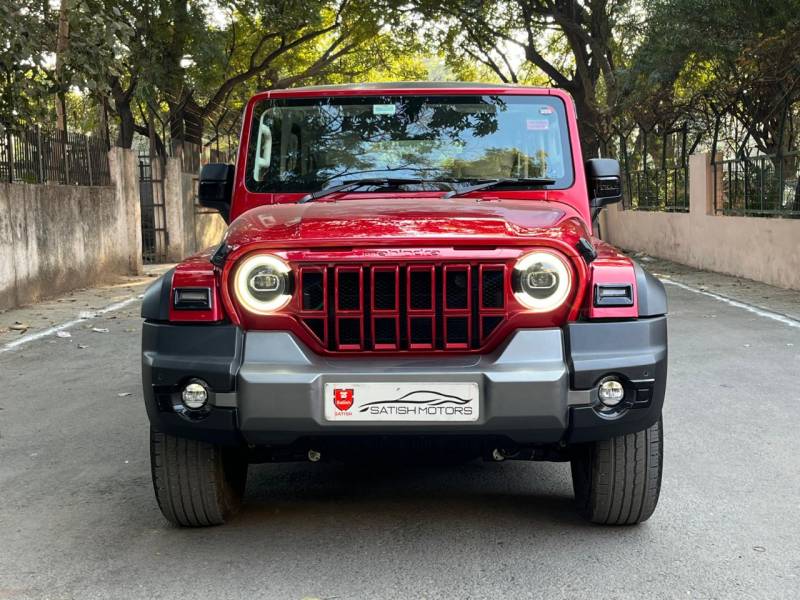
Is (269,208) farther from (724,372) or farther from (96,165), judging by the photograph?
(96,165)

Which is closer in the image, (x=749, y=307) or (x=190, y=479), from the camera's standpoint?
(x=190, y=479)

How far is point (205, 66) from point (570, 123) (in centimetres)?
1940

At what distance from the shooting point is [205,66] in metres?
23.4

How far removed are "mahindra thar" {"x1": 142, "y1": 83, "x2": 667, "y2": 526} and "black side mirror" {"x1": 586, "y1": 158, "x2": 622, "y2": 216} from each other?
43.0 inches

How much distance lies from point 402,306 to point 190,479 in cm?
110

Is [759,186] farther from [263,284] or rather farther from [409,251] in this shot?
[263,284]

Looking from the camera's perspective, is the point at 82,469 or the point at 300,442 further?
the point at 82,469

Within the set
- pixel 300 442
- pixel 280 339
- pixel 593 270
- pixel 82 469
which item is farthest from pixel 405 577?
pixel 82 469

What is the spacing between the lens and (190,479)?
13.5 feet

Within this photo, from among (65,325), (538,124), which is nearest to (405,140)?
(538,124)

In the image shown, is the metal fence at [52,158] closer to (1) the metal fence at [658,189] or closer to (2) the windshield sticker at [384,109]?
(2) the windshield sticker at [384,109]

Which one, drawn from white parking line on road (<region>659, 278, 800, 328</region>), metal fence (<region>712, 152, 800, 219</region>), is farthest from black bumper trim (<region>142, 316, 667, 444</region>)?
metal fence (<region>712, 152, 800, 219</region>)

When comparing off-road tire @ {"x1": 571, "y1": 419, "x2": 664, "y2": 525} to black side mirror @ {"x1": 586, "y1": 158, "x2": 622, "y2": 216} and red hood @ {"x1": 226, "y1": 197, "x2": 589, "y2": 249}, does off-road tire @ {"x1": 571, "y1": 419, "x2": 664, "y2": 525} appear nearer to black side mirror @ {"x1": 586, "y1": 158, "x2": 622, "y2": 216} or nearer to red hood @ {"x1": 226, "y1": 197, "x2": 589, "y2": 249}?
red hood @ {"x1": 226, "y1": 197, "x2": 589, "y2": 249}

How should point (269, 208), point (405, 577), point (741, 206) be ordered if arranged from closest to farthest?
point (405, 577) < point (269, 208) < point (741, 206)
